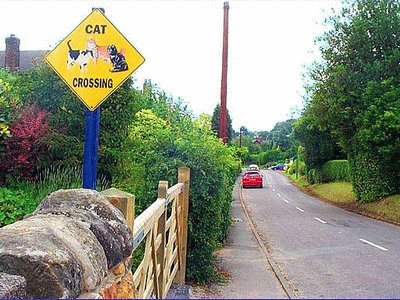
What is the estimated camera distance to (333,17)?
30125 mm

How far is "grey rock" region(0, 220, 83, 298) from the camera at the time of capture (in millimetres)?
2213

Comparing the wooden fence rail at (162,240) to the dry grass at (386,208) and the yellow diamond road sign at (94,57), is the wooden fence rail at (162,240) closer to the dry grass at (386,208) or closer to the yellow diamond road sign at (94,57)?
the yellow diamond road sign at (94,57)

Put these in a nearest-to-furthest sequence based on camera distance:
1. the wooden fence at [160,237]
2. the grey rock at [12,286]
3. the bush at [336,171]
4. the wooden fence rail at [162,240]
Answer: the grey rock at [12,286], the wooden fence at [160,237], the wooden fence rail at [162,240], the bush at [336,171]

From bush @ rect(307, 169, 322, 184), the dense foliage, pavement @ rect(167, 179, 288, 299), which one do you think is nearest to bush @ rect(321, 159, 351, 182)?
bush @ rect(307, 169, 322, 184)

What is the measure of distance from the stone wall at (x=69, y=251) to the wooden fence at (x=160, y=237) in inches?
14.9

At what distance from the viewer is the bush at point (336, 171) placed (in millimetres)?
43919

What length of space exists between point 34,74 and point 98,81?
297 inches

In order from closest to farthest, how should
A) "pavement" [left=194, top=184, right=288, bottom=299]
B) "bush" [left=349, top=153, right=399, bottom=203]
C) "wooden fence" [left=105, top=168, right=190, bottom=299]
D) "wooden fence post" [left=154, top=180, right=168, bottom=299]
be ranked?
"wooden fence" [left=105, top=168, right=190, bottom=299], "wooden fence post" [left=154, top=180, right=168, bottom=299], "pavement" [left=194, top=184, right=288, bottom=299], "bush" [left=349, top=153, right=399, bottom=203]

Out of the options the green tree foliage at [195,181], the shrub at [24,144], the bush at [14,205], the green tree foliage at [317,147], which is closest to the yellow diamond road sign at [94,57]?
the green tree foliage at [195,181]

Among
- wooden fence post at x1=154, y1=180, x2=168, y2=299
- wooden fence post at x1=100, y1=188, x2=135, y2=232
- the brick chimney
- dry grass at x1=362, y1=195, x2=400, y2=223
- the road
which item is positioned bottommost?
the road

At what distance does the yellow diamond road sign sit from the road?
13.4 feet

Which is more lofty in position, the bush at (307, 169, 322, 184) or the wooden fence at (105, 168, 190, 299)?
the bush at (307, 169, 322, 184)

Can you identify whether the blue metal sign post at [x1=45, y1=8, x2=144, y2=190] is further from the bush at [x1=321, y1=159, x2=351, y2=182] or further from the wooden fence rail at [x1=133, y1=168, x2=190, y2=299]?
the bush at [x1=321, y1=159, x2=351, y2=182]

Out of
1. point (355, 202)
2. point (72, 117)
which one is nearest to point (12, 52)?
point (355, 202)
